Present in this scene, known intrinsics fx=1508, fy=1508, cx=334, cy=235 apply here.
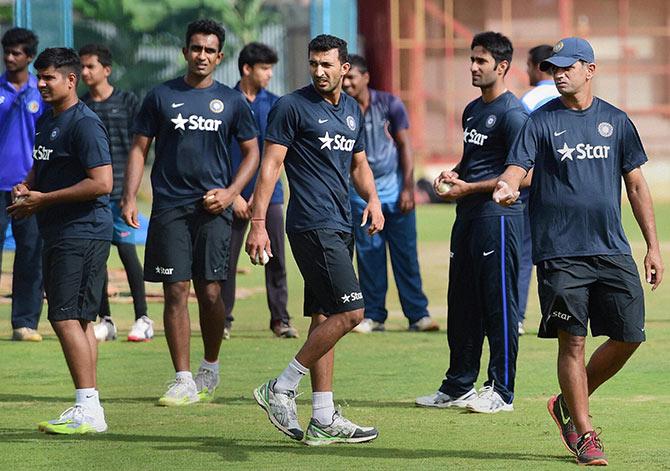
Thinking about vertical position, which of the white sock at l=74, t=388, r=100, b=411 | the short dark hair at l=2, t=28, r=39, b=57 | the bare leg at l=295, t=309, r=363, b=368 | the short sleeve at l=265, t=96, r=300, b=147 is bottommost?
the white sock at l=74, t=388, r=100, b=411

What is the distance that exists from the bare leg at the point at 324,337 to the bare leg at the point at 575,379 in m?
1.22

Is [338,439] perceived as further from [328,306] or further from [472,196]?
[472,196]

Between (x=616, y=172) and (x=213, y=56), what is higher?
(x=213, y=56)

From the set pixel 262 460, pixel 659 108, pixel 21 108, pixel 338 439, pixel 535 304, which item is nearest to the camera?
pixel 262 460

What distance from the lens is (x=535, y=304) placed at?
14.5 metres

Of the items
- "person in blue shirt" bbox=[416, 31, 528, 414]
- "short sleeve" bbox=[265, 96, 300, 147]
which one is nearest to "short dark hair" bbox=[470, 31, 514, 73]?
"person in blue shirt" bbox=[416, 31, 528, 414]

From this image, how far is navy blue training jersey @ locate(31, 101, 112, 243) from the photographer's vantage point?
27.8 ft

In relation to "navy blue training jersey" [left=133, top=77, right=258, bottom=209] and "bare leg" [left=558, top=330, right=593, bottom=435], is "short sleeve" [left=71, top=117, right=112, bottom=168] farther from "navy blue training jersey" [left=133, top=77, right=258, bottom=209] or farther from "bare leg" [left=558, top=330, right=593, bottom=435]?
"bare leg" [left=558, top=330, right=593, bottom=435]

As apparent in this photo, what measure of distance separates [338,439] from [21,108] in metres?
5.38

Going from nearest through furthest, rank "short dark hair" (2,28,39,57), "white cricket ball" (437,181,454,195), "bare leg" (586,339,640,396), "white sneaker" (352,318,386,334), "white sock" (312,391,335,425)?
"bare leg" (586,339,640,396), "white sock" (312,391,335,425), "white cricket ball" (437,181,454,195), "short dark hair" (2,28,39,57), "white sneaker" (352,318,386,334)

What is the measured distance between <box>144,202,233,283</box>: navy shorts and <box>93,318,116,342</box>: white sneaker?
2709mm

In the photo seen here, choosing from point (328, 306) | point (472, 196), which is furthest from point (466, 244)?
point (328, 306)

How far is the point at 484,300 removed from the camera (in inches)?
370

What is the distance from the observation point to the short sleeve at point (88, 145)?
846 cm
